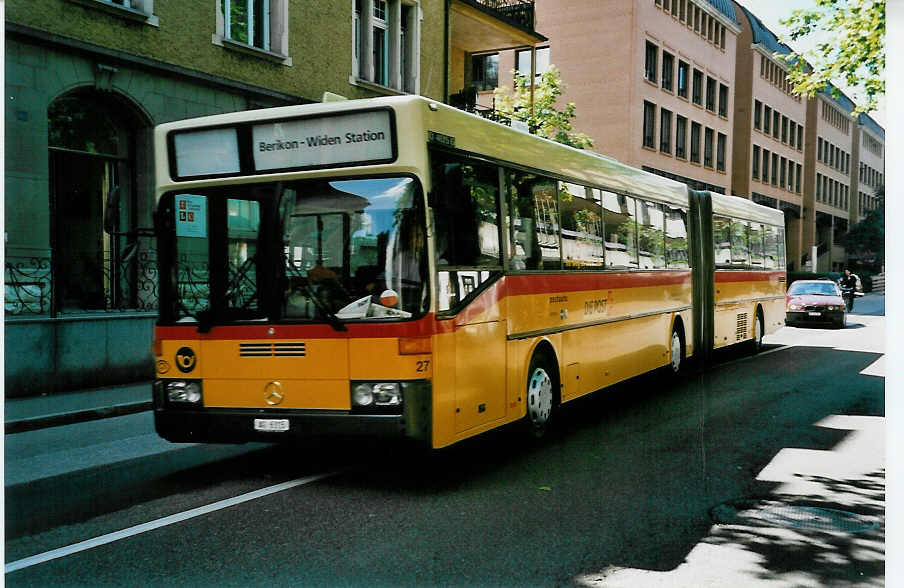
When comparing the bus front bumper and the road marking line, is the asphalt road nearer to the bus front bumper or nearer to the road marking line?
the road marking line

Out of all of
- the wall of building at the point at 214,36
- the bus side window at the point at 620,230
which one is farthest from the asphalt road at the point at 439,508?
the wall of building at the point at 214,36

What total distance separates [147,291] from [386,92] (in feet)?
A: 29.6

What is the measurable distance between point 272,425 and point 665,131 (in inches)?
1599

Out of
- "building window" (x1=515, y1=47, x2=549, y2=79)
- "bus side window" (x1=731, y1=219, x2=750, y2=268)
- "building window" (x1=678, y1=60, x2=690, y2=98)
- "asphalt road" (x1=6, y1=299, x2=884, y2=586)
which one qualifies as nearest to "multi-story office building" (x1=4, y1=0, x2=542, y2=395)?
"asphalt road" (x1=6, y1=299, x2=884, y2=586)

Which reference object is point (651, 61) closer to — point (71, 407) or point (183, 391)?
point (71, 407)

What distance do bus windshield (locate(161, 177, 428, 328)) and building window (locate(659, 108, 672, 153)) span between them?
128 feet

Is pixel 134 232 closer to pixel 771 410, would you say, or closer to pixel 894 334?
pixel 771 410

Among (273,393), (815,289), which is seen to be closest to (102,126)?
(273,393)

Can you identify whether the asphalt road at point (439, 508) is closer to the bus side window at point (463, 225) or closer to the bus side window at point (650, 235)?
the bus side window at point (463, 225)

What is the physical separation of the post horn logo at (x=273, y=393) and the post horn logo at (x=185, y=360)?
27.4 inches

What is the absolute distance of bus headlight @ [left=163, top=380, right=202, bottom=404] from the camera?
23.5 feet

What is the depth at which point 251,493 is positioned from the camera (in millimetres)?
6848

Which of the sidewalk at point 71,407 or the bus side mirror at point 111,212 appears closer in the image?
the sidewalk at point 71,407

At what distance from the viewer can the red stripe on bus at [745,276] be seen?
16094 mm
